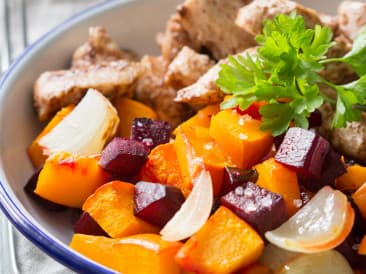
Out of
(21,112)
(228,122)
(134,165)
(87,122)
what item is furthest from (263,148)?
(21,112)

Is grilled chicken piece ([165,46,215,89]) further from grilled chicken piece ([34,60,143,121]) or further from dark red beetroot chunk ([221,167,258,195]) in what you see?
dark red beetroot chunk ([221,167,258,195])

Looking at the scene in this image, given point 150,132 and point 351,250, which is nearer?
point 351,250

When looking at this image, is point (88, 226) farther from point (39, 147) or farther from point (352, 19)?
point (352, 19)

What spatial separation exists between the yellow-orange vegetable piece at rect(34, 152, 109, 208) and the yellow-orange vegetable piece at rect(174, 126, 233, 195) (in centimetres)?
32

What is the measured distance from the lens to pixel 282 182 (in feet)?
7.72

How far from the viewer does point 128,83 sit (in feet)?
10.4

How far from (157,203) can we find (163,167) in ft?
0.82

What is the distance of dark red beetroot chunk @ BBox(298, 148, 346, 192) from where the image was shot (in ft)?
7.88

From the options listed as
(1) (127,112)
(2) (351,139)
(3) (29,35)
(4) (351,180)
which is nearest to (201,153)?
(4) (351,180)

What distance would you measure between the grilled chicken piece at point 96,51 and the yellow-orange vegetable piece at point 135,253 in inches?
50.1

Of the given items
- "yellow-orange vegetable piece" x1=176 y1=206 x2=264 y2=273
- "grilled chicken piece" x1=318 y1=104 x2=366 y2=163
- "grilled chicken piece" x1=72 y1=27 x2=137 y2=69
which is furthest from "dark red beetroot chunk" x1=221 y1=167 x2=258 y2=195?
"grilled chicken piece" x1=72 y1=27 x2=137 y2=69

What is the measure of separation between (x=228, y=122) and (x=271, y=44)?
33 cm

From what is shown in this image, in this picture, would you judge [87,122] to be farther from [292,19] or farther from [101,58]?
[292,19]

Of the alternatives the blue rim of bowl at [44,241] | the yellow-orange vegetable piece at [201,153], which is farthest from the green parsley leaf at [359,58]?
the blue rim of bowl at [44,241]
